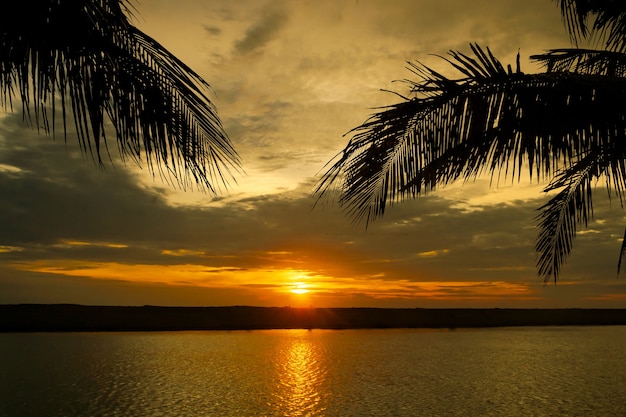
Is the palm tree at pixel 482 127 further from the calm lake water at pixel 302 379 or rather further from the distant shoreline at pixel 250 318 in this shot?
the distant shoreline at pixel 250 318

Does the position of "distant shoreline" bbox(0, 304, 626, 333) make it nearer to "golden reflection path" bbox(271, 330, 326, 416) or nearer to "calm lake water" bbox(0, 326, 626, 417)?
"calm lake water" bbox(0, 326, 626, 417)

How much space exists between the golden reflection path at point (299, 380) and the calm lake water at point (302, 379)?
27 millimetres

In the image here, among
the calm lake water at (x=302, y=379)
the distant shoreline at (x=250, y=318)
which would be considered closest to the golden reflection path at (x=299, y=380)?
the calm lake water at (x=302, y=379)

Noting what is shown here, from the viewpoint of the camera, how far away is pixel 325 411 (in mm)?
10469

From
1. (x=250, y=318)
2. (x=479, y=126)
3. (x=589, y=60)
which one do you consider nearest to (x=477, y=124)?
(x=479, y=126)

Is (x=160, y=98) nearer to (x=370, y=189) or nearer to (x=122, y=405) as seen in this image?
(x=370, y=189)

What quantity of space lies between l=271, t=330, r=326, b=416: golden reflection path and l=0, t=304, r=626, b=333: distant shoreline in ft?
43.5

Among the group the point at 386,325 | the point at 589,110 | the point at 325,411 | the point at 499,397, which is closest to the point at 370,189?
the point at 589,110

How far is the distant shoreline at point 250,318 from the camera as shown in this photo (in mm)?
31391

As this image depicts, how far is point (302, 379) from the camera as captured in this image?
1466 centimetres

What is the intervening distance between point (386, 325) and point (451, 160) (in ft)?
114

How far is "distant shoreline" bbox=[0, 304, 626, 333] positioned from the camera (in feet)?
103

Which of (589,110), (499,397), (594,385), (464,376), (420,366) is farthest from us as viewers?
(420,366)

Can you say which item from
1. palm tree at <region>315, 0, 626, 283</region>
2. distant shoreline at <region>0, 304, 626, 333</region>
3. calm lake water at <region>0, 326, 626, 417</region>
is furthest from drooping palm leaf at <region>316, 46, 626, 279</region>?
distant shoreline at <region>0, 304, 626, 333</region>
